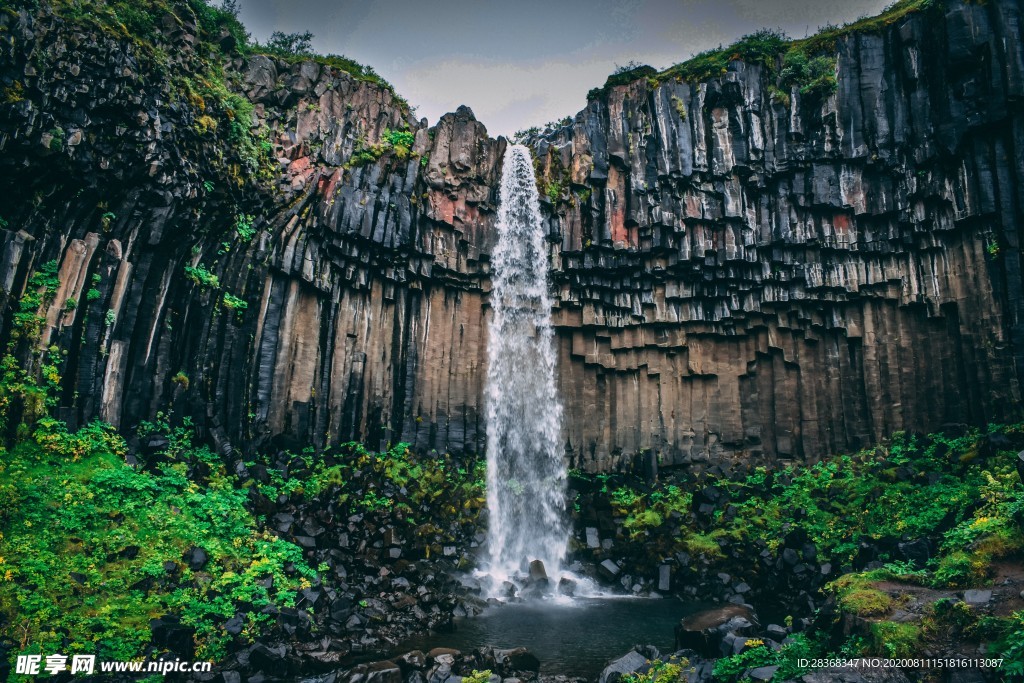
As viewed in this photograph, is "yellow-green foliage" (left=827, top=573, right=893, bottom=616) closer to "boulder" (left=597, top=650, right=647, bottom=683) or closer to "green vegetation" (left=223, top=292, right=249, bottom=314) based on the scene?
"boulder" (left=597, top=650, right=647, bottom=683)

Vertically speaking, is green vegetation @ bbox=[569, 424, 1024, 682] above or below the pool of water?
above

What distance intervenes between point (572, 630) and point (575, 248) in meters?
10.9

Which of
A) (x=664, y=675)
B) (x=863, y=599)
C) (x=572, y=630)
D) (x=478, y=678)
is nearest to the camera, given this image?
(x=664, y=675)

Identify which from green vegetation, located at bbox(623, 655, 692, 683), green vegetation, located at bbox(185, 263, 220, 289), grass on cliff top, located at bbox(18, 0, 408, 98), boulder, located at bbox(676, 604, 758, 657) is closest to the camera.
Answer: green vegetation, located at bbox(623, 655, 692, 683)

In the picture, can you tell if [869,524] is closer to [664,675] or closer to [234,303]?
[664,675]

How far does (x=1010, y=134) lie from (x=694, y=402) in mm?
10336

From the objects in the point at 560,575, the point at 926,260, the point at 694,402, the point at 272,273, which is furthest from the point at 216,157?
the point at 926,260

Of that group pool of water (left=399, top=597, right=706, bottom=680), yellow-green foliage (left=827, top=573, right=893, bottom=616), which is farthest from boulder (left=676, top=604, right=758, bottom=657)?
yellow-green foliage (left=827, top=573, right=893, bottom=616)

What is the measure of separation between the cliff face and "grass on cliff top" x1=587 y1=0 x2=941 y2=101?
1.30 feet

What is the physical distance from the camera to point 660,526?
1741cm

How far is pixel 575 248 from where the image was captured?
19500mm

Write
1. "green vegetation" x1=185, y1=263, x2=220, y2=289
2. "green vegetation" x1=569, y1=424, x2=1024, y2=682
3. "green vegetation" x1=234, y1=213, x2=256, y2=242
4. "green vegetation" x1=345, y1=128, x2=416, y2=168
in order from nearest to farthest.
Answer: "green vegetation" x1=569, y1=424, x2=1024, y2=682, "green vegetation" x1=185, y1=263, x2=220, y2=289, "green vegetation" x1=234, y1=213, x2=256, y2=242, "green vegetation" x1=345, y1=128, x2=416, y2=168

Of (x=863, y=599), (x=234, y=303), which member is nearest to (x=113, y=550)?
(x=234, y=303)

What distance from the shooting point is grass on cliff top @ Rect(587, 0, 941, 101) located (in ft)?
59.5
